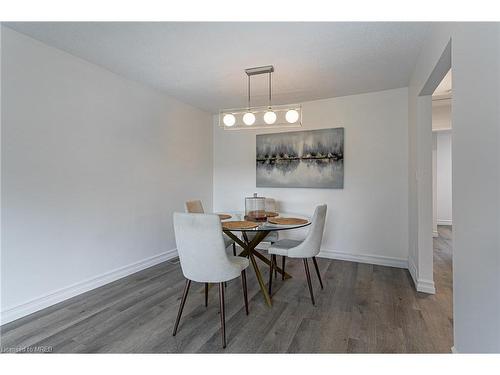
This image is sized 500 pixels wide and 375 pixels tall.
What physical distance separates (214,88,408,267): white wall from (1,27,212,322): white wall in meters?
2.11

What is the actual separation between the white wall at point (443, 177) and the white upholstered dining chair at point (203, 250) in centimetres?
613

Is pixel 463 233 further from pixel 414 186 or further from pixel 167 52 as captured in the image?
pixel 167 52

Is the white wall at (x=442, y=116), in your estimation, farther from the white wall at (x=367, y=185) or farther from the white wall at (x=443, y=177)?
the white wall at (x=367, y=185)

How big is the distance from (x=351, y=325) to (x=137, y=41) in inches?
117

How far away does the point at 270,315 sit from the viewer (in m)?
2.09

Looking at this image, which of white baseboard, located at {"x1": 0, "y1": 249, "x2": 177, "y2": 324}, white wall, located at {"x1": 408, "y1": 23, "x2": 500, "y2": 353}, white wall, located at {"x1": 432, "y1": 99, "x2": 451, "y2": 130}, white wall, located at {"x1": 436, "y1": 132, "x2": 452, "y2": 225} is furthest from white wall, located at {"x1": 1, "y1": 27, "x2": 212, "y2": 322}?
white wall, located at {"x1": 436, "y1": 132, "x2": 452, "y2": 225}

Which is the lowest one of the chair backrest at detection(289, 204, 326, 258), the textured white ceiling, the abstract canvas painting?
the chair backrest at detection(289, 204, 326, 258)

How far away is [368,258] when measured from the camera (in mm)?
3434

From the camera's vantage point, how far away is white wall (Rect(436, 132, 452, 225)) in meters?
5.75

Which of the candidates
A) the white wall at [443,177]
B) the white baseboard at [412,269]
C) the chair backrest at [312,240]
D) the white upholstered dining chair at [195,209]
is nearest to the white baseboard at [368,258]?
the white baseboard at [412,269]

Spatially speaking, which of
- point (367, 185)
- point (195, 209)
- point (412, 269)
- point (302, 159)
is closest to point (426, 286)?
point (412, 269)

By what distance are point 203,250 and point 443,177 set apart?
6.40m

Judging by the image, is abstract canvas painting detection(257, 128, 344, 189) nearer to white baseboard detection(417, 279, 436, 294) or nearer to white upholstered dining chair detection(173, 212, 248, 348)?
white baseboard detection(417, 279, 436, 294)

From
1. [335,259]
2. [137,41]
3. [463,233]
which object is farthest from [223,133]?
[463,233]
